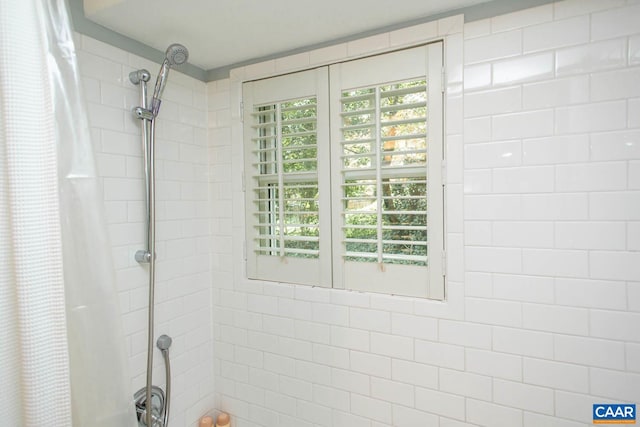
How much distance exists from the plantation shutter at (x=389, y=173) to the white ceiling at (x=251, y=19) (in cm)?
14

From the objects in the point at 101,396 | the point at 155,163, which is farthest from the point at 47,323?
the point at 155,163

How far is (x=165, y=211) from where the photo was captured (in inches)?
58.9

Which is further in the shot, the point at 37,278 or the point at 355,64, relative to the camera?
the point at 355,64

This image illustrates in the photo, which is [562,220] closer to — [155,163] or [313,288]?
[313,288]

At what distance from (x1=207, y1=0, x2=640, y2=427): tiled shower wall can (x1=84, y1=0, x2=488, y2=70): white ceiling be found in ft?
0.23

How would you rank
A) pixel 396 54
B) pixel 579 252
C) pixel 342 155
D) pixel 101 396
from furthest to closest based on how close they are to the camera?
pixel 342 155, pixel 396 54, pixel 579 252, pixel 101 396

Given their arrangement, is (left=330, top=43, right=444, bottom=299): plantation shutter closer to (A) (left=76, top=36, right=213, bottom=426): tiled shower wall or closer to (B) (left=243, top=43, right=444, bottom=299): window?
(B) (left=243, top=43, right=444, bottom=299): window

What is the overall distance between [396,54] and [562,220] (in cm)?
87

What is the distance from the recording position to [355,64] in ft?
4.49

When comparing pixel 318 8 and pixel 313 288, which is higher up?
pixel 318 8

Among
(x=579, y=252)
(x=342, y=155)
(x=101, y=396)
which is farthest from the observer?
(x=342, y=155)

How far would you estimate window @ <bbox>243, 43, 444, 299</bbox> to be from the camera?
127cm

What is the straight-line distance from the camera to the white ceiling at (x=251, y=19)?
114 cm

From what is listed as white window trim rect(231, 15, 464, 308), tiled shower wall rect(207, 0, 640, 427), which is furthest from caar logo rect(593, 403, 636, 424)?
white window trim rect(231, 15, 464, 308)
